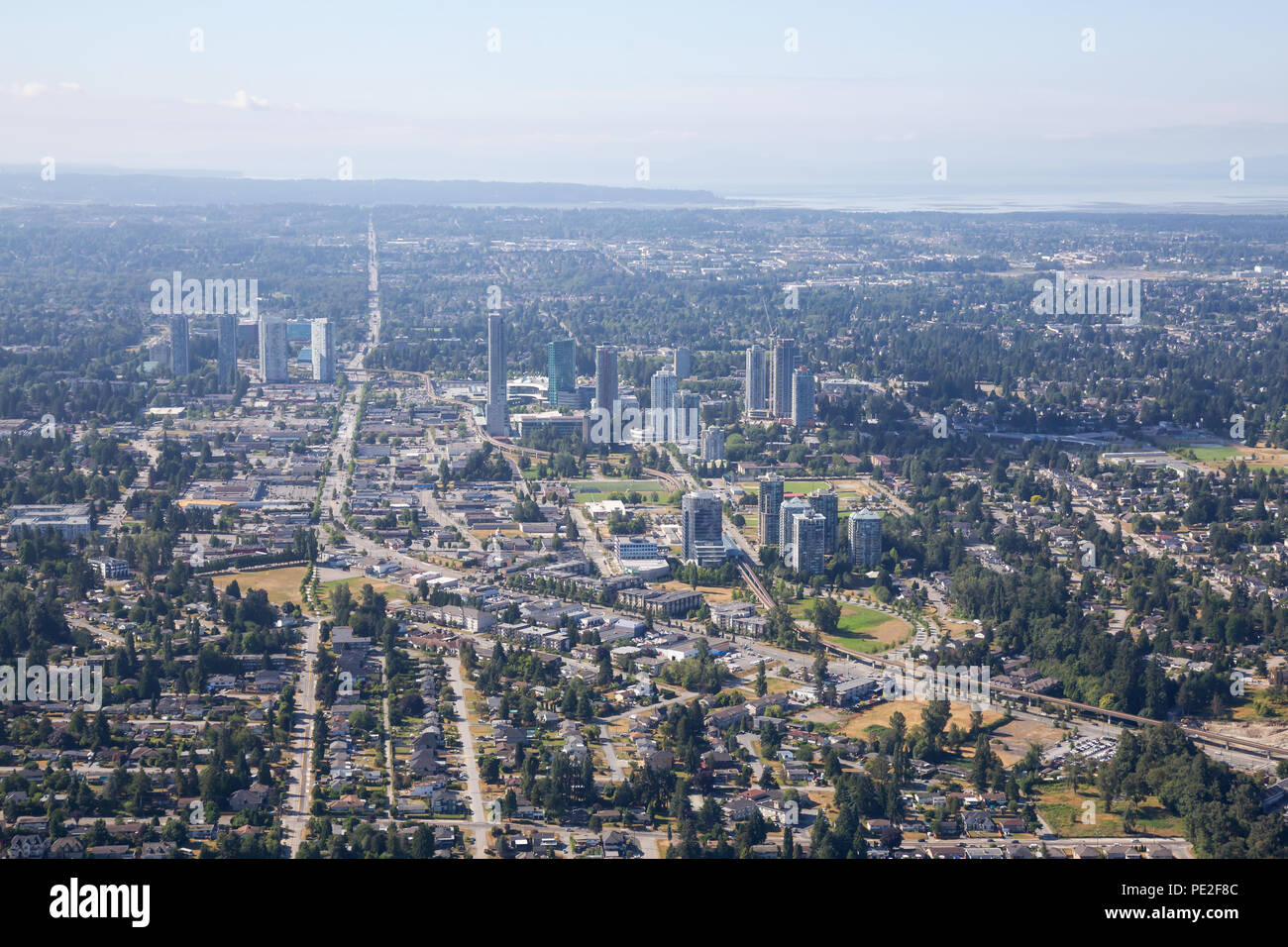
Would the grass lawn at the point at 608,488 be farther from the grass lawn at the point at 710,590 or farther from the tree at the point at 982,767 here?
the tree at the point at 982,767

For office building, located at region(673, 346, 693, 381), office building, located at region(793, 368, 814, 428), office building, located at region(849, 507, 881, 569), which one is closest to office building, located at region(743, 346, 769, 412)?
office building, located at region(793, 368, 814, 428)

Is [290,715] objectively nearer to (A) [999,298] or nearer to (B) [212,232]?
(A) [999,298]

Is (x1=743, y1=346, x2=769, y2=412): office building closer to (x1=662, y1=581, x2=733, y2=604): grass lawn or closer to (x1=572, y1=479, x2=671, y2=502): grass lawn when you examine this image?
(x1=572, y1=479, x2=671, y2=502): grass lawn

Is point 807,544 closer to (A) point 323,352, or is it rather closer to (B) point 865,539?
(B) point 865,539

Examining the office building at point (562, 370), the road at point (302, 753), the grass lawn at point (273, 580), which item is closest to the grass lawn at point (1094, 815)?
the road at point (302, 753)

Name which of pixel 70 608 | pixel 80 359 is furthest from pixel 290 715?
pixel 80 359

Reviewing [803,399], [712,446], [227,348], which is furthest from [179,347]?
[712,446]
